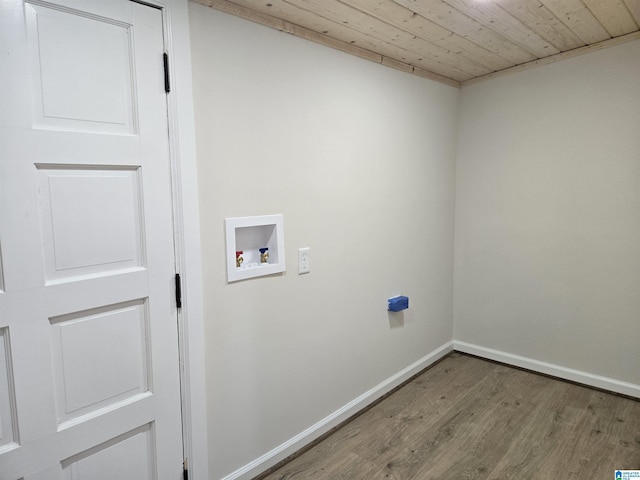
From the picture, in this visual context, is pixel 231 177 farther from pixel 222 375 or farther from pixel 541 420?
pixel 541 420

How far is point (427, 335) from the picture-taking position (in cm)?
325

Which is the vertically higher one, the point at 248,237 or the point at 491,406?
the point at 248,237

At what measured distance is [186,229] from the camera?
5.37 ft

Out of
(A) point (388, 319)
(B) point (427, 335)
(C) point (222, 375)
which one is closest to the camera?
(C) point (222, 375)

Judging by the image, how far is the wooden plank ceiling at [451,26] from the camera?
1.86m

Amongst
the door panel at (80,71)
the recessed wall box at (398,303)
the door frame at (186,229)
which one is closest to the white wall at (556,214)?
the recessed wall box at (398,303)

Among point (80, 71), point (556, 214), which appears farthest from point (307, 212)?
point (556, 214)

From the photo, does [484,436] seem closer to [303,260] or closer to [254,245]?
[303,260]

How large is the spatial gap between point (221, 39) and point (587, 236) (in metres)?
2.70

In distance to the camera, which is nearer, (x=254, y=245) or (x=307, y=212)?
(x=254, y=245)

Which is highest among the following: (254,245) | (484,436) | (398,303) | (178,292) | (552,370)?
(254,245)

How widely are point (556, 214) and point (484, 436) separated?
1.67m

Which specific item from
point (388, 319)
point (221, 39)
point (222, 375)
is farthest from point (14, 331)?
point (388, 319)

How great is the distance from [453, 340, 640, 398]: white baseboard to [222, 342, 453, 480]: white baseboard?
0.37 m
